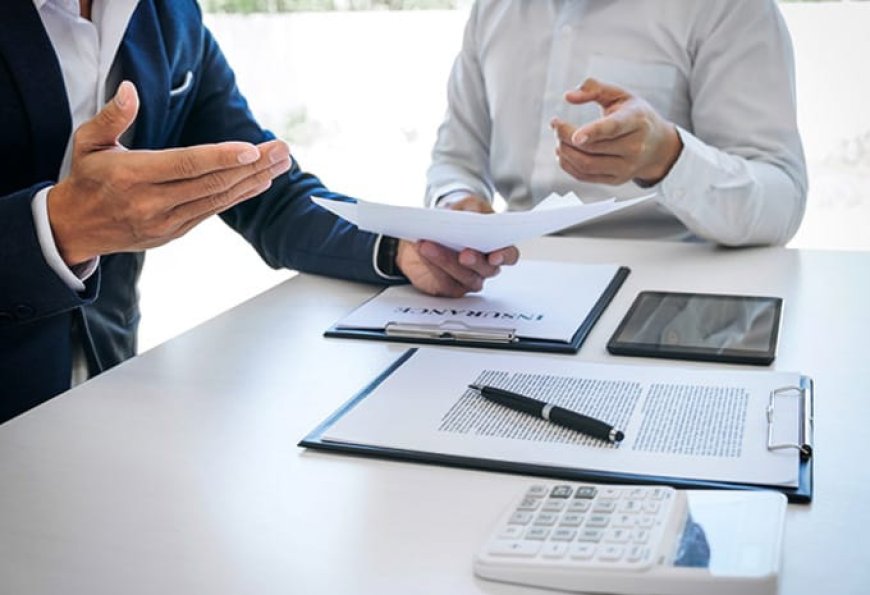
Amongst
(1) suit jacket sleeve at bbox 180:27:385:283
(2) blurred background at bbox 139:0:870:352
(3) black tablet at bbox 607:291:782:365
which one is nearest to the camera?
(3) black tablet at bbox 607:291:782:365

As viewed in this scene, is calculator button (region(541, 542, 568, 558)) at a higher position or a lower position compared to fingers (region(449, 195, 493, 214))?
higher

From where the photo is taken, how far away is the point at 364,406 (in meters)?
0.91

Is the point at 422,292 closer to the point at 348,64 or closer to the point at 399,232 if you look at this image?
the point at 399,232

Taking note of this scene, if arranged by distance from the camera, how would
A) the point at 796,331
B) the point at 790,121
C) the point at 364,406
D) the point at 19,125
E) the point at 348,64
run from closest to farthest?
1. the point at 364,406
2. the point at 796,331
3. the point at 19,125
4. the point at 790,121
5. the point at 348,64

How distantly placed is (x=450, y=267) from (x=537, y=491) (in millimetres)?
561

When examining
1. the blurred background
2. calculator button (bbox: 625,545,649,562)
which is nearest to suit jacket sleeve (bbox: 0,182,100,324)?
calculator button (bbox: 625,545,649,562)

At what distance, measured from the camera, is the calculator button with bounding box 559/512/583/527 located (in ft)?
2.17

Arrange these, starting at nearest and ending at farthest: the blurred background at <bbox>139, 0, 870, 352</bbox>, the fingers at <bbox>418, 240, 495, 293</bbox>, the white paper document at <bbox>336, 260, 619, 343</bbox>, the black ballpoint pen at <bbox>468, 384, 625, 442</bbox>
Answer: the black ballpoint pen at <bbox>468, 384, 625, 442</bbox> → the white paper document at <bbox>336, 260, 619, 343</bbox> → the fingers at <bbox>418, 240, 495, 293</bbox> → the blurred background at <bbox>139, 0, 870, 352</bbox>

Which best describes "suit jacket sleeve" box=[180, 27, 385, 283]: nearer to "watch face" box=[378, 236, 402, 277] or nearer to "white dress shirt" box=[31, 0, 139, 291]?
"watch face" box=[378, 236, 402, 277]

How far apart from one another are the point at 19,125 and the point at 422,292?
20.2 inches

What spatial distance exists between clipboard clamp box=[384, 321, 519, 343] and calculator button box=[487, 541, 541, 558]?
18.1 inches

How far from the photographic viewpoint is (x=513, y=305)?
1.22 meters

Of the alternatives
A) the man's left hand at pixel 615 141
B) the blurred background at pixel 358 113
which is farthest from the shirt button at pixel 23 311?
the blurred background at pixel 358 113

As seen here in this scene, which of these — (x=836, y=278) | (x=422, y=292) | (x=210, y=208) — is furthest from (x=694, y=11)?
(x=210, y=208)
